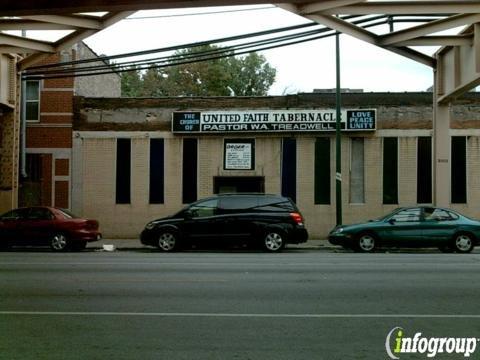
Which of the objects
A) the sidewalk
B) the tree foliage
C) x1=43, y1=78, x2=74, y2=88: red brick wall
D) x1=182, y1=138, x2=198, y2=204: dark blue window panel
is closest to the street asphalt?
the sidewalk

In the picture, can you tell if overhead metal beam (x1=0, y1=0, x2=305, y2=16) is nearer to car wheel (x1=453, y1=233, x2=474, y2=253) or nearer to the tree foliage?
car wheel (x1=453, y1=233, x2=474, y2=253)

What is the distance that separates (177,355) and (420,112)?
19801mm

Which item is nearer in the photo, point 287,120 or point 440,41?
point 440,41

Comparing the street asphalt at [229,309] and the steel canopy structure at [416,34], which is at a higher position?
the steel canopy structure at [416,34]

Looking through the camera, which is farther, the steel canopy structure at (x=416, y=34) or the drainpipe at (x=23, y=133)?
the drainpipe at (x=23, y=133)

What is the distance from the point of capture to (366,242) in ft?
62.4

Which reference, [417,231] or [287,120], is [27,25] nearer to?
[287,120]

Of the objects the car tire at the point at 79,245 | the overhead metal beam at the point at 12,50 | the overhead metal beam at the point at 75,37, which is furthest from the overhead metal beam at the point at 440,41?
the overhead metal beam at the point at 12,50

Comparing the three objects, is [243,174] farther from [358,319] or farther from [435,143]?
[358,319]

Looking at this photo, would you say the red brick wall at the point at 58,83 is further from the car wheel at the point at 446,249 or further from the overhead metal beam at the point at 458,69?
the car wheel at the point at 446,249

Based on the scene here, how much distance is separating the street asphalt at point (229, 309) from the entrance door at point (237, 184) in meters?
10.4

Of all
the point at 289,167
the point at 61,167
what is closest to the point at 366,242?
the point at 289,167

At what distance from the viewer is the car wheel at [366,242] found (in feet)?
62.3

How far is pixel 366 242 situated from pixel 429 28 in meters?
6.33
